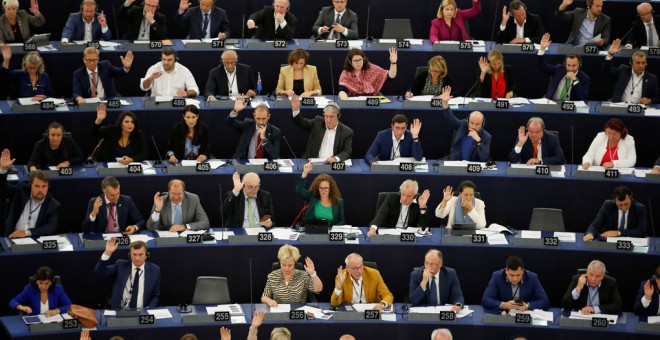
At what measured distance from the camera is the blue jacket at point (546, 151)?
13.0 metres

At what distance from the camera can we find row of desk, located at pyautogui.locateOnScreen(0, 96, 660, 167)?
1329 centimetres

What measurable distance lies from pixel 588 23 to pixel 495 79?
153 cm

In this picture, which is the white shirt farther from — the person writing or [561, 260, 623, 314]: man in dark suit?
[561, 260, 623, 314]: man in dark suit

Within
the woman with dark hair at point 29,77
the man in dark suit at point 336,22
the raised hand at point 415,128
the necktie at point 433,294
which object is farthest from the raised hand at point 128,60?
the necktie at point 433,294

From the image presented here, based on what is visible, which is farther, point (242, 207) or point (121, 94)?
point (121, 94)

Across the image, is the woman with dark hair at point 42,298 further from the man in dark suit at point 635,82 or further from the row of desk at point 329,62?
the man in dark suit at point 635,82

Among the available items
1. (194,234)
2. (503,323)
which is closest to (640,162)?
(503,323)

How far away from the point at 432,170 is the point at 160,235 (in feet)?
8.46

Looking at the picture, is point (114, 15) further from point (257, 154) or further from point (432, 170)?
point (432, 170)

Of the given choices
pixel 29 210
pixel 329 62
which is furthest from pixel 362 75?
pixel 29 210

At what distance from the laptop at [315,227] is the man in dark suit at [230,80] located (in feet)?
6.64

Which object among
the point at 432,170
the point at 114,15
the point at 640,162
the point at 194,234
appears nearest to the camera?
the point at 194,234

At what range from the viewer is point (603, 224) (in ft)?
40.2

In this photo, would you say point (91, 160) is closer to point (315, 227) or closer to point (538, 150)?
point (315, 227)
